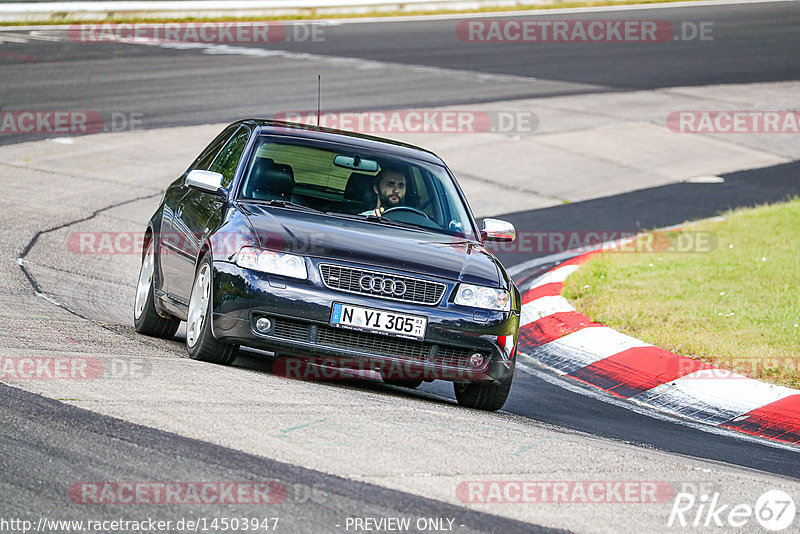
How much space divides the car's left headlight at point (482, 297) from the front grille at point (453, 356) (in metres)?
0.27

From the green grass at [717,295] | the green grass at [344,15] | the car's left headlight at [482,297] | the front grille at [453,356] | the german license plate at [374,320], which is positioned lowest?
the green grass at [717,295]

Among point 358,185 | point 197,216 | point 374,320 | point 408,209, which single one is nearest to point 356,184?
point 358,185

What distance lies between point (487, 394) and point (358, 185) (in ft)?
5.58

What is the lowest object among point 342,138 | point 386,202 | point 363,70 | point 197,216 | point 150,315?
point 150,315

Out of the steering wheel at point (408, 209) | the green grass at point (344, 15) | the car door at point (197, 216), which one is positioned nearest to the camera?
the car door at point (197, 216)

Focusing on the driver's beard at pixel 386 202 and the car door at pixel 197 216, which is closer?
the car door at pixel 197 216

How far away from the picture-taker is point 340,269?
689cm

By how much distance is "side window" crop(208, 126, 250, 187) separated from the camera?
26.6 feet

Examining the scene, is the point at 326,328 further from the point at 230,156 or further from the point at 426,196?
the point at 230,156

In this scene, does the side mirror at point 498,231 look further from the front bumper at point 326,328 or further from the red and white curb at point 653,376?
the red and white curb at point 653,376

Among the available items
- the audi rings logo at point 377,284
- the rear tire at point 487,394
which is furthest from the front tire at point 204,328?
the rear tire at point 487,394

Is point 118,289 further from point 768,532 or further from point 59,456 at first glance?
point 768,532

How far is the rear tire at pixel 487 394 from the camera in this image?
7352mm

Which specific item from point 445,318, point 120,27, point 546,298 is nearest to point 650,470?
point 445,318
